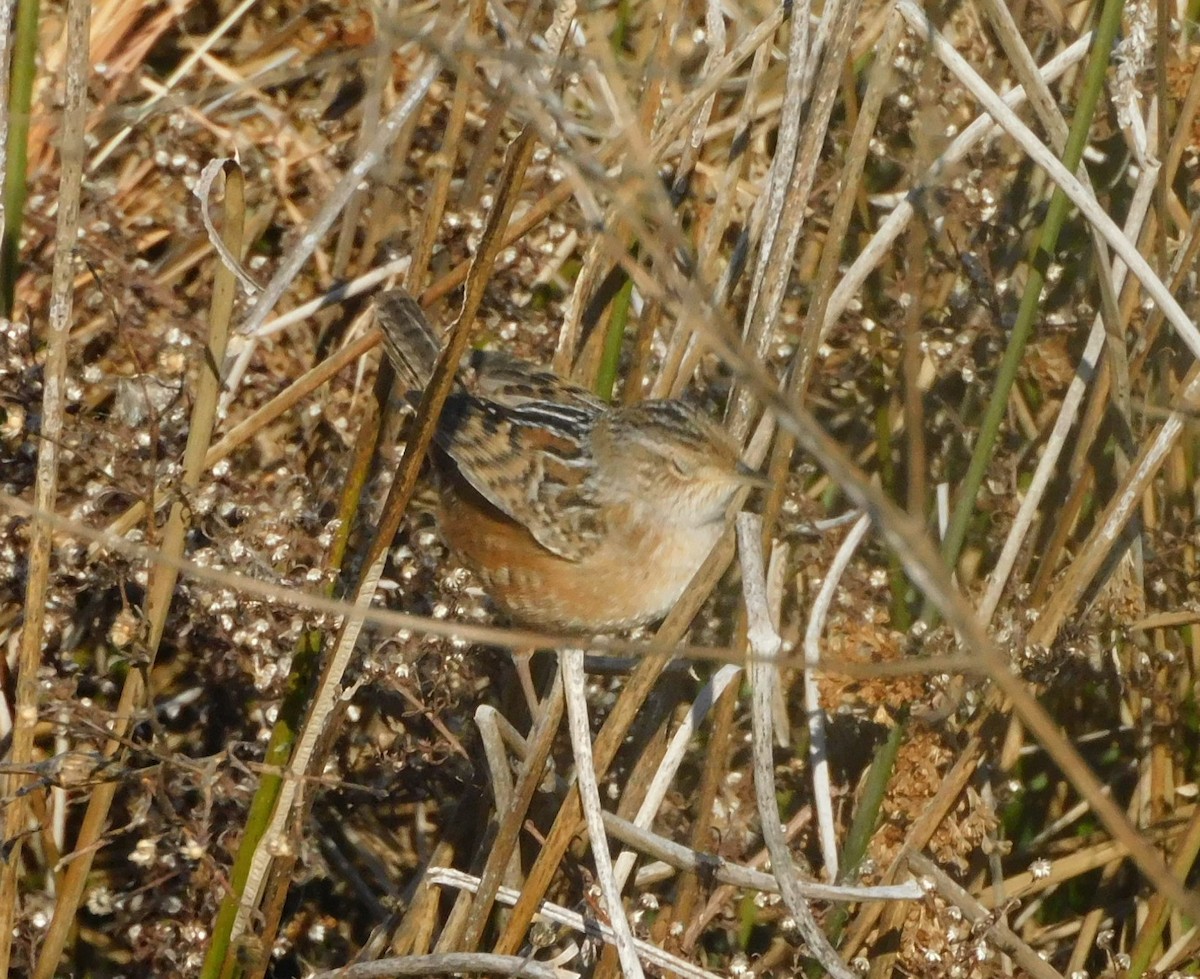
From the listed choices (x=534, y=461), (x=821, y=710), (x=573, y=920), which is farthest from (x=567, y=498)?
(x=573, y=920)

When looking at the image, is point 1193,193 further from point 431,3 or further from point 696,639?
point 431,3

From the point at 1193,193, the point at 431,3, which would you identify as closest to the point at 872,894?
the point at 1193,193

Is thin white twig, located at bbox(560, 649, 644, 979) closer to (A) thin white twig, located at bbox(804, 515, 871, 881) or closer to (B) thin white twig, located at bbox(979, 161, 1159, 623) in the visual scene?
(A) thin white twig, located at bbox(804, 515, 871, 881)

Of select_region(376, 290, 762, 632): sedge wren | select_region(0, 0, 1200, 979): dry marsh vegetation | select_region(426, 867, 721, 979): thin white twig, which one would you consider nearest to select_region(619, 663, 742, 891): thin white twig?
select_region(0, 0, 1200, 979): dry marsh vegetation

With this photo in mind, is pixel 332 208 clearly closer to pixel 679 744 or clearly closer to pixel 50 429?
pixel 50 429

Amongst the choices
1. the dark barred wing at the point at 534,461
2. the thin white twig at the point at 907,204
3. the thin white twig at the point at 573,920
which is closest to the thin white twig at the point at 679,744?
the thin white twig at the point at 573,920

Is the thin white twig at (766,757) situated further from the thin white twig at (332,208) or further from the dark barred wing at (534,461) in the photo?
the thin white twig at (332,208)
